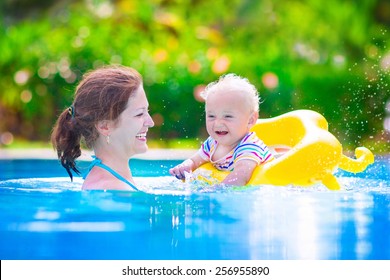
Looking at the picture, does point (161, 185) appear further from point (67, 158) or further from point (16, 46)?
point (16, 46)

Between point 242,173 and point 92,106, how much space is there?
102 centimetres

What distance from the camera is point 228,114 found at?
14.4 feet

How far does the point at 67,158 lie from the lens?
401 cm

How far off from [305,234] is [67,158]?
1.31m

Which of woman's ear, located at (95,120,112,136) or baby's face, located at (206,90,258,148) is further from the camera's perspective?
baby's face, located at (206,90,258,148)

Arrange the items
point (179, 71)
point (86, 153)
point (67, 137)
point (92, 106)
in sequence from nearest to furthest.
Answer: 1. point (92, 106)
2. point (67, 137)
3. point (86, 153)
4. point (179, 71)

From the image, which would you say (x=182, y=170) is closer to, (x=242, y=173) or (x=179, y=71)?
(x=242, y=173)

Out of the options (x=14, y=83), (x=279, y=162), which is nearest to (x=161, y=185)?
(x=279, y=162)

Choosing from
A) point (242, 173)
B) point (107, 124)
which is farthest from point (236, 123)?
point (107, 124)

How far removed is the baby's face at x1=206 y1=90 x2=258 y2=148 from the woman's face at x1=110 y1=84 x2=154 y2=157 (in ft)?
1.81

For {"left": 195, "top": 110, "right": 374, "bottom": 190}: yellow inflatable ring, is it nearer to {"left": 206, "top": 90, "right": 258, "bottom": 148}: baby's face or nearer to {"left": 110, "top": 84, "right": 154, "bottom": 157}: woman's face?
{"left": 206, "top": 90, "right": 258, "bottom": 148}: baby's face

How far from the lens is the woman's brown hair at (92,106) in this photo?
387cm

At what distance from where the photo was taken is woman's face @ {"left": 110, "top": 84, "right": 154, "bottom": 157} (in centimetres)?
391

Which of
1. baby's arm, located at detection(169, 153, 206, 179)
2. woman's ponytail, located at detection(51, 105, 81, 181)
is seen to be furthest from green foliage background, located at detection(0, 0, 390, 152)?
woman's ponytail, located at detection(51, 105, 81, 181)
